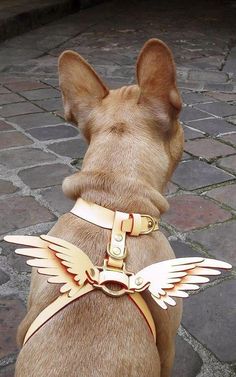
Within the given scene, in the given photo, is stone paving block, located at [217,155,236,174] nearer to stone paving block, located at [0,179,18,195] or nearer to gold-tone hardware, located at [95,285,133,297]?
stone paving block, located at [0,179,18,195]

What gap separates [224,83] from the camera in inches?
264

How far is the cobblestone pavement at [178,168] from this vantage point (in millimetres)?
2949

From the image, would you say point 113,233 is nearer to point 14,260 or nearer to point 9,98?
point 14,260

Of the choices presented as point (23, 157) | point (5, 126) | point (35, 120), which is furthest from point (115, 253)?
point (35, 120)

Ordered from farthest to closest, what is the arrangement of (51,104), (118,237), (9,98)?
(9,98) < (51,104) < (118,237)

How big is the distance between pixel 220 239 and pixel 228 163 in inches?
44.2

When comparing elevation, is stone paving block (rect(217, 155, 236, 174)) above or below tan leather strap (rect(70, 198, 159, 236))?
below

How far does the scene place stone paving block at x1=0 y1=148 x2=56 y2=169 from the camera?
4.53 m

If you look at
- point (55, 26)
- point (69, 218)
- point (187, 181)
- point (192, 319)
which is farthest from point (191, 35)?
point (69, 218)

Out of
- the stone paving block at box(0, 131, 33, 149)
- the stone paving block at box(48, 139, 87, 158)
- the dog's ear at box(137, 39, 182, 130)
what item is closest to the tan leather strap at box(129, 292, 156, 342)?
the dog's ear at box(137, 39, 182, 130)

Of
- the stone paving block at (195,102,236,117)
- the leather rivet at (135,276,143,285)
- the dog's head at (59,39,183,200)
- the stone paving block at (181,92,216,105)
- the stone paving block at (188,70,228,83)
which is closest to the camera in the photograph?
the leather rivet at (135,276,143,285)

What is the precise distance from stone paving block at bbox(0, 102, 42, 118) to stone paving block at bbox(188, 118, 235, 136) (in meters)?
1.40

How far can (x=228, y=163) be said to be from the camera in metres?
4.62

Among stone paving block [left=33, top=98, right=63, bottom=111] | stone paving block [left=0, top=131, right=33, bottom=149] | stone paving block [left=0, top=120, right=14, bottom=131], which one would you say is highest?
stone paving block [left=0, top=131, right=33, bottom=149]
